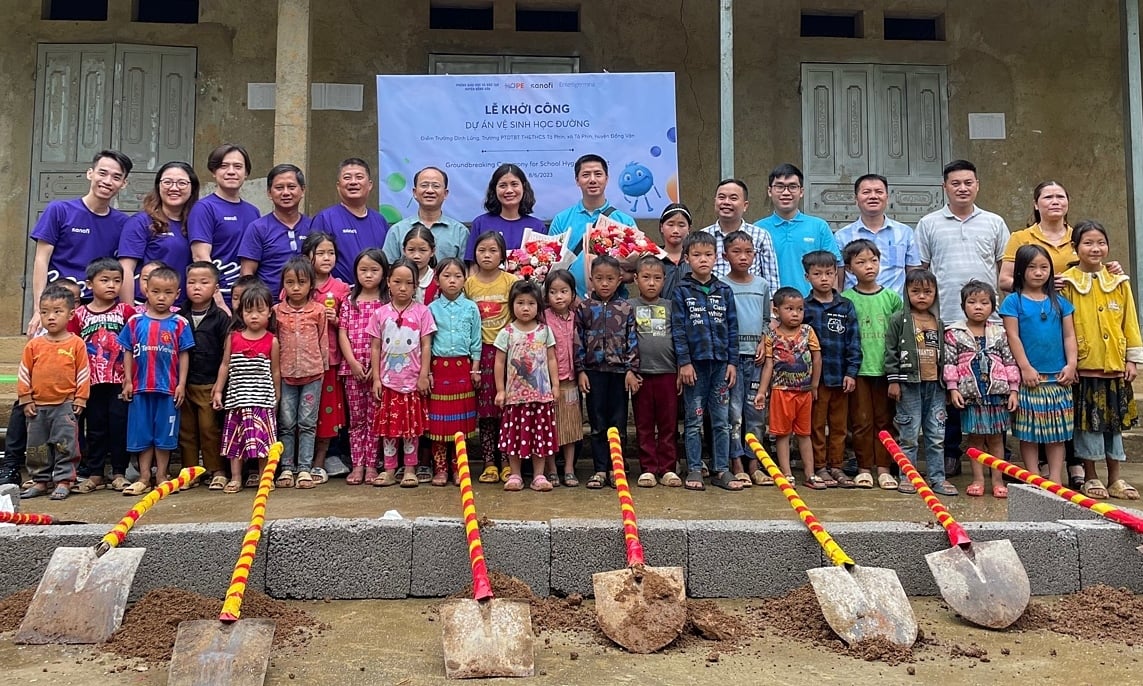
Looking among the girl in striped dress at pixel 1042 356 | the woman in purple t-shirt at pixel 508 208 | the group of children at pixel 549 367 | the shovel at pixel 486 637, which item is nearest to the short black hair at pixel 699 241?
the group of children at pixel 549 367

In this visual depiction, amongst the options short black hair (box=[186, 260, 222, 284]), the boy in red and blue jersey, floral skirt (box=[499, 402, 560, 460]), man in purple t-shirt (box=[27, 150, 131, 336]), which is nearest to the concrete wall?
man in purple t-shirt (box=[27, 150, 131, 336])

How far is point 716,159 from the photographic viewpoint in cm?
955

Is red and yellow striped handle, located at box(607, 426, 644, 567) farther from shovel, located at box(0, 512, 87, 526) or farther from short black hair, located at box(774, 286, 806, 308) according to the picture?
shovel, located at box(0, 512, 87, 526)

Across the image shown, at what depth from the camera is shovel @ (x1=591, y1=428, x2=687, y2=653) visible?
10.3 ft

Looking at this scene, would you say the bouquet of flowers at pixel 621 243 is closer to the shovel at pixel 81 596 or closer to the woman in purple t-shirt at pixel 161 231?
the woman in purple t-shirt at pixel 161 231

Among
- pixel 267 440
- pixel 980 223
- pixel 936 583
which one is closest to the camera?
pixel 936 583

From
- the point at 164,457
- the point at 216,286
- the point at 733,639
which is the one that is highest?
the point at 216,286

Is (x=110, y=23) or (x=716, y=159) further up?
(x=110, y=23)

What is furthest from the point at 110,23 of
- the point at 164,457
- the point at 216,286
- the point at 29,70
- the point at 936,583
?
the point at 936,583

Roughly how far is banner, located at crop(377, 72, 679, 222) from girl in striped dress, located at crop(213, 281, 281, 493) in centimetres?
323

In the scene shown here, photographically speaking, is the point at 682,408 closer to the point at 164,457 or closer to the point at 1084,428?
the point at 1084,428

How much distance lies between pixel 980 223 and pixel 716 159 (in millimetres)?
4164

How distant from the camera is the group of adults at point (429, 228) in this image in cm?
530

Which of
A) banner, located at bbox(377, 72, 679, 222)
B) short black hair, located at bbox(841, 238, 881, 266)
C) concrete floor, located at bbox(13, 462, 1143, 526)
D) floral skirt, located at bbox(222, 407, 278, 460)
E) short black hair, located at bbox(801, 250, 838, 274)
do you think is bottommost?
concrete floor, located at bbox(13, 462, 1143, 526)
